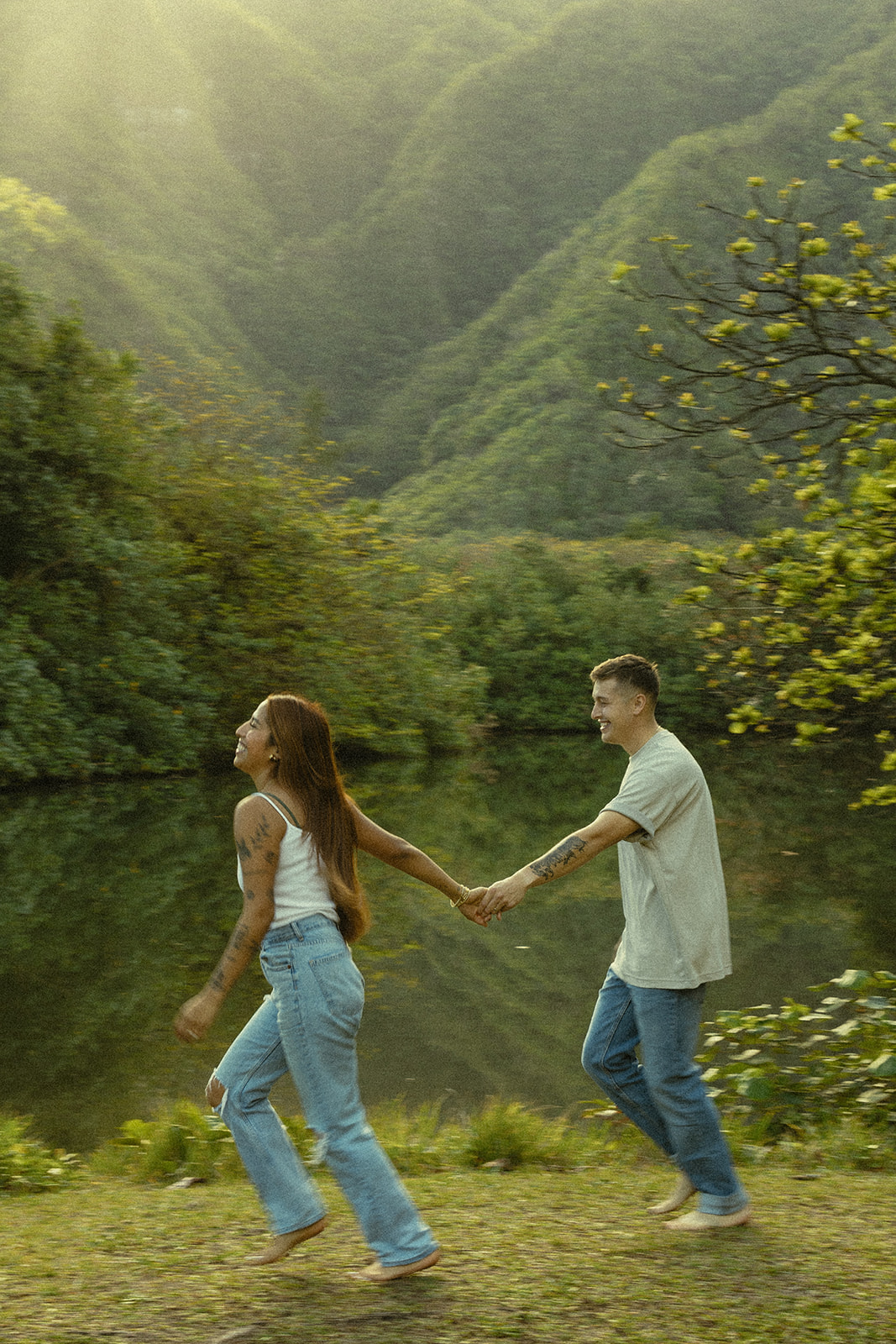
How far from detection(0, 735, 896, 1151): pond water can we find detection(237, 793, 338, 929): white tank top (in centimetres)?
363

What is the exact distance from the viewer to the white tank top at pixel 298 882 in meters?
3.83

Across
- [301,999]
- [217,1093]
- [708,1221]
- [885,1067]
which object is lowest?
[708,1221]

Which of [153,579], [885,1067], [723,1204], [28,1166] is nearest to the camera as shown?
[723,1204]

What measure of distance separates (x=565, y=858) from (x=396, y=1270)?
4.45ft

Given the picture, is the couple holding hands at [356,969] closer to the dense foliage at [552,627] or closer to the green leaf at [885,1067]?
the green leaf at [885,1067]

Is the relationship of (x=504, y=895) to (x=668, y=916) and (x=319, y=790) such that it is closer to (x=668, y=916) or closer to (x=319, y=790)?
(x=668, y=916)

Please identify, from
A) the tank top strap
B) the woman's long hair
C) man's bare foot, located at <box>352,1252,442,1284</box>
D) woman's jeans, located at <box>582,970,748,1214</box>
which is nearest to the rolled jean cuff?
woman's jeans, located at <box>582,970,748,1214</box>

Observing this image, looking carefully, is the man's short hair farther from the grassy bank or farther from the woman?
the grassy bank

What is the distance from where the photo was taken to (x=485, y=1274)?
3908 mm

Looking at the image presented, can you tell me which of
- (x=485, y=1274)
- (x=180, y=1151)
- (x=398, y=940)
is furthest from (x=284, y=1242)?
(x=398, y=940)

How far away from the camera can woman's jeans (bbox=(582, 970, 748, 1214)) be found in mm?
4125

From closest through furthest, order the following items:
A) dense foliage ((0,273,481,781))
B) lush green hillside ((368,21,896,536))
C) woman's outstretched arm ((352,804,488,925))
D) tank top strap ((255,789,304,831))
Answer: tank top strap ((255,789,304,831))
woman's outstretched arm ((352,804,488,925))
dense foliage ((0,273,481,781))
lush green hillside ((368,21,896,536))

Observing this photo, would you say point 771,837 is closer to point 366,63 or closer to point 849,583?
point 849,583

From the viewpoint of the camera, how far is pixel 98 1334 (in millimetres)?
3453
